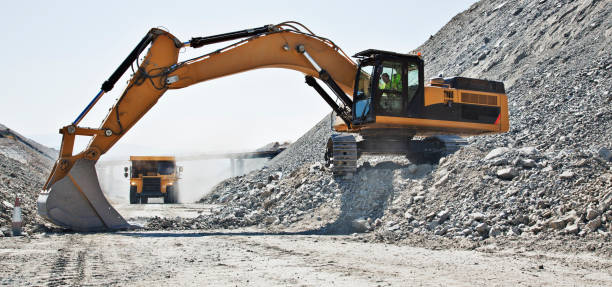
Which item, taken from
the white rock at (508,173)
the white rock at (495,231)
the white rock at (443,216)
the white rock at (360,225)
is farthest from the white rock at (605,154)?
the white rock at (360,225)

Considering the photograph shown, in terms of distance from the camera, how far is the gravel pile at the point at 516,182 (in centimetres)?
801

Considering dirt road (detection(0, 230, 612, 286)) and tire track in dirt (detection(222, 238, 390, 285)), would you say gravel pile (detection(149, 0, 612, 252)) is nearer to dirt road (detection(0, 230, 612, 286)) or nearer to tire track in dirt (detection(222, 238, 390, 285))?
dirt road (detection(0, 230, 612, 286))

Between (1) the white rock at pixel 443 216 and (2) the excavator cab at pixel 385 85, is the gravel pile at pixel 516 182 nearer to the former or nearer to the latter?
(1) the white rock at pixel 443 216

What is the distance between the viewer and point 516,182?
9.19m

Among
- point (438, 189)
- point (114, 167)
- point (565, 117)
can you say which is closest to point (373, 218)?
point (438, 189)

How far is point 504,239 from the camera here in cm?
777

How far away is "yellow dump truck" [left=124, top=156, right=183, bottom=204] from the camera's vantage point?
25.5 metres

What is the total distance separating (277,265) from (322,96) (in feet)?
27.0

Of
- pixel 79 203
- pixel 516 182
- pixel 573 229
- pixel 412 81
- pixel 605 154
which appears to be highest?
pixel 412 81

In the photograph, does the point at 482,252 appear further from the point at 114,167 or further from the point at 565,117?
the point at 114,167

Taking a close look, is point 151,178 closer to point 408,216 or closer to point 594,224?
point 408,216

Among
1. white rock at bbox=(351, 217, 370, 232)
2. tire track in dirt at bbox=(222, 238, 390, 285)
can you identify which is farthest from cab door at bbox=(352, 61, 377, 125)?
tire track in dirt at bbox=(222, 238, 390, 285)

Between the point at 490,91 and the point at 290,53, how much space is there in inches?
210


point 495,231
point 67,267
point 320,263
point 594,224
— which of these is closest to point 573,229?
point 594,224
